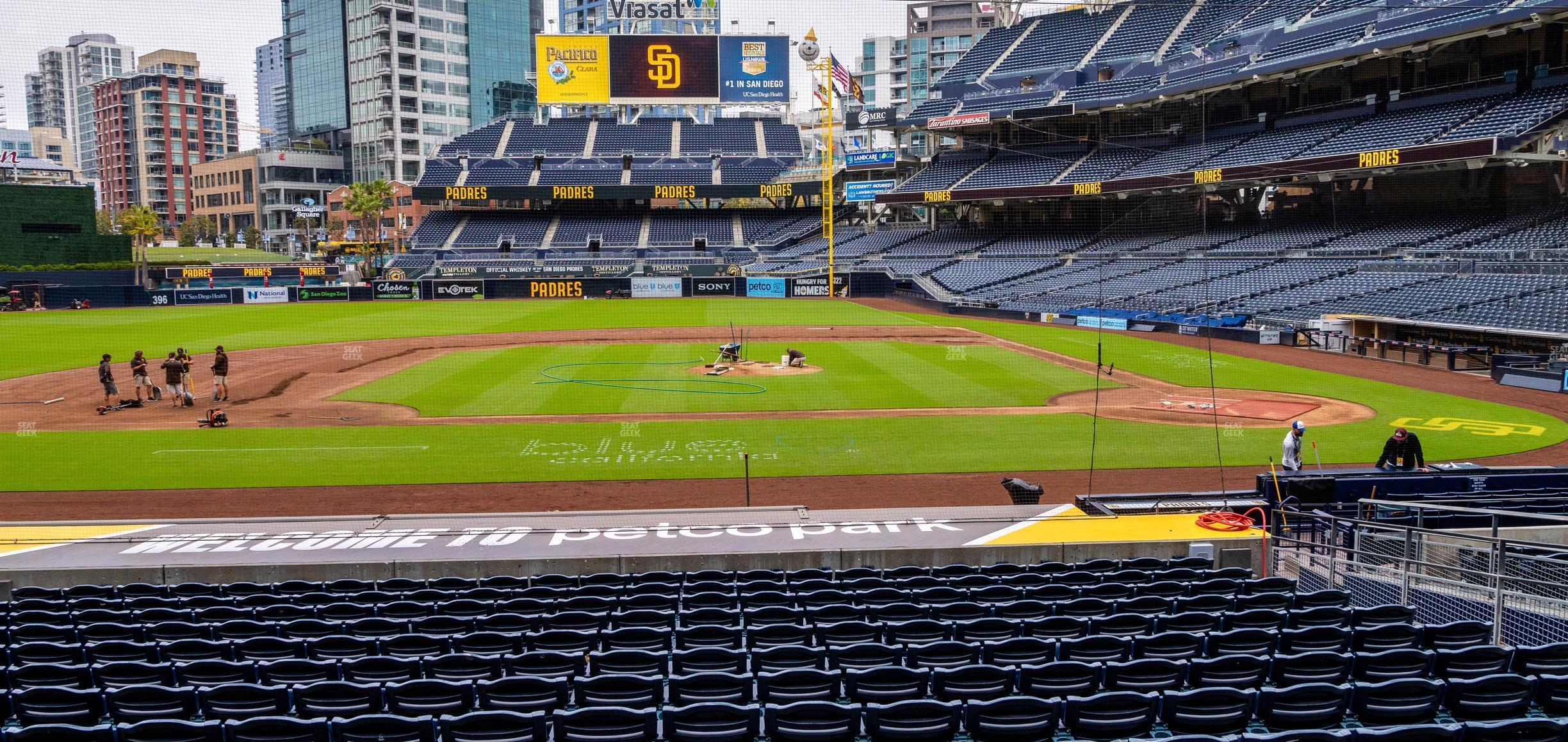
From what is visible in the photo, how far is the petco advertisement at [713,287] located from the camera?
71.1m

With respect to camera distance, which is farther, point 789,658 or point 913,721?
point 789,658

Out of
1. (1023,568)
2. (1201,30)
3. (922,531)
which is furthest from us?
(1201,30)

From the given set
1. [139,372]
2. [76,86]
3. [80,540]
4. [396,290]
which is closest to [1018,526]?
[80,540]

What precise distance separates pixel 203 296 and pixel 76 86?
116 metres

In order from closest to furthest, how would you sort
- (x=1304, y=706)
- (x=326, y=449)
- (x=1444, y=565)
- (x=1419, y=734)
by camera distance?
(x=1419, y=734)
(x=1304, y=706)
(x=1444, y=565)
(x=326, y=449)

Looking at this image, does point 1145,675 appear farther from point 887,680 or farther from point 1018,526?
point 1018,526

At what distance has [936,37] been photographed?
428ft

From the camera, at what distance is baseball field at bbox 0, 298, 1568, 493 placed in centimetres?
2025

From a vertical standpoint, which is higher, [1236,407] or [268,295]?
[268,295]

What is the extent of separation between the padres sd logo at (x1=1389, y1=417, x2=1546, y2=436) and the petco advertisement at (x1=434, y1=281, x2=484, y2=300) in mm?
59326

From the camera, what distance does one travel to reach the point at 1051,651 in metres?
7.38

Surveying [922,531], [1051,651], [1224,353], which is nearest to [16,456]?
[922,531]

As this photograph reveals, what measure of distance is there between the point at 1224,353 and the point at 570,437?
2586 centimetres

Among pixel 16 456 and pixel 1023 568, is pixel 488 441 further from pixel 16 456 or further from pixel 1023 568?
pixel 1023 568
